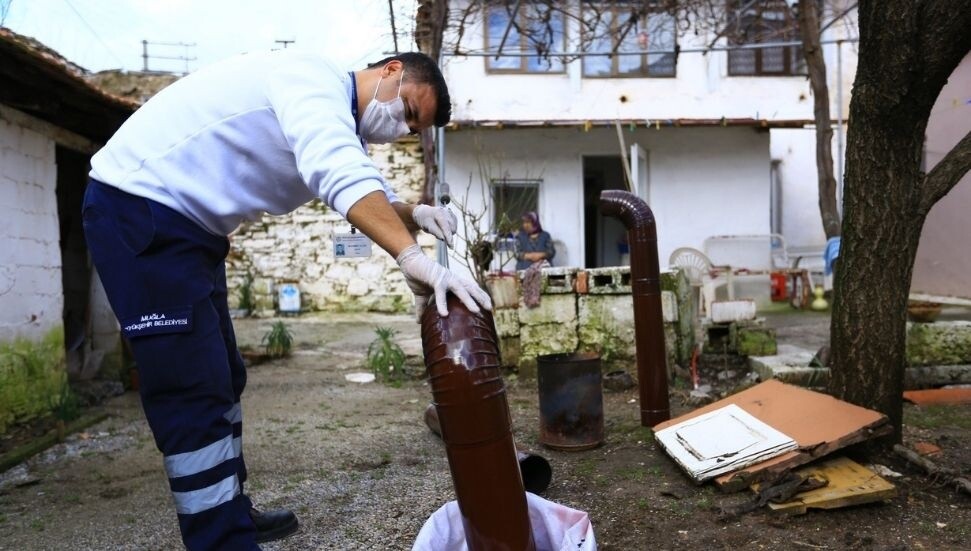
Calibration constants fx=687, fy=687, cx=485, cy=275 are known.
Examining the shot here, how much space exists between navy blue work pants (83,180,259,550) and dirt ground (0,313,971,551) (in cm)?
92

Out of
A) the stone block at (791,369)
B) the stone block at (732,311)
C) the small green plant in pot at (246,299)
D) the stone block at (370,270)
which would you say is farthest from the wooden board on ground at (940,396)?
the small green plant in pot at (246,299)

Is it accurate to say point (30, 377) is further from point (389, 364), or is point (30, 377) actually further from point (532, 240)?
point (532, 240)

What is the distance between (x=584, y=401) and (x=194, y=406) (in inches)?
92.4

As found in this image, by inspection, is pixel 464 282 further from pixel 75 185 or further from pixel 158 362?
pixel 75 185

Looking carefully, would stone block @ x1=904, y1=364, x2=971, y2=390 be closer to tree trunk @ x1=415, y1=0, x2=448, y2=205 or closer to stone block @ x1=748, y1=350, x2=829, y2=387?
stone block @ x1=748, y1=350, x2=829, y2=387

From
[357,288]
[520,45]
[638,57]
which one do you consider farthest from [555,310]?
[357,288]

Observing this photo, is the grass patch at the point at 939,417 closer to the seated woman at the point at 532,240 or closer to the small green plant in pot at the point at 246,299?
the seated woman at the point at 532,240

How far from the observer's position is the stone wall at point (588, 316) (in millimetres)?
5477

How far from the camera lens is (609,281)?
553cm

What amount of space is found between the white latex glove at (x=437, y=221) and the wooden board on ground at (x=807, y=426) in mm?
1607

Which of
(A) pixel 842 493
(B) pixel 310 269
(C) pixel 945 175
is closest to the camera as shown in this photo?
(A) pixel 842 493

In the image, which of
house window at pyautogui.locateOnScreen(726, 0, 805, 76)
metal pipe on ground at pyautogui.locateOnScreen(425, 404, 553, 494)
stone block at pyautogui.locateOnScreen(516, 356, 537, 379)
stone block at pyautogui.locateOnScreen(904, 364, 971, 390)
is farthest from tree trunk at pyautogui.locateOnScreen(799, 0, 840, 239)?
metal pipe on ground at pyautogui.locateOnScreen(425, 404, 553, 494)

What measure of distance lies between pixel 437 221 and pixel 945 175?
2283 mm

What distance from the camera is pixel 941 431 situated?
3.75 meters
